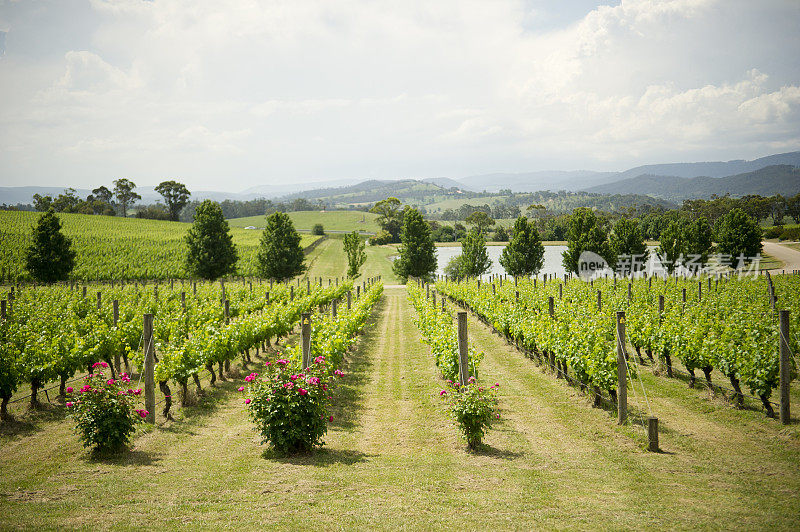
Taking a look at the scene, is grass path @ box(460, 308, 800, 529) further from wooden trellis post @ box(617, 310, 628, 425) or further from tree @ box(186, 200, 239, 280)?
tree @ box(186, 200, 239, 280)

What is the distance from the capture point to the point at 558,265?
7125 cm


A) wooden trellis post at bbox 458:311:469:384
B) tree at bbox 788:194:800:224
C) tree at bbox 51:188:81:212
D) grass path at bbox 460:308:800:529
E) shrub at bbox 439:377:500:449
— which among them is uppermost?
tree at bbox 51:188:81:212

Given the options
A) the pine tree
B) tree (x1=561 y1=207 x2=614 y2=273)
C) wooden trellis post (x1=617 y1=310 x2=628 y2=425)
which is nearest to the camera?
wooden trellis post (x1=617 y1=310 x2=628 y2=425)

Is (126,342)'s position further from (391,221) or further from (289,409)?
(391,221)

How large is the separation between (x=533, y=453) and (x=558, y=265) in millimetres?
Result: 68155

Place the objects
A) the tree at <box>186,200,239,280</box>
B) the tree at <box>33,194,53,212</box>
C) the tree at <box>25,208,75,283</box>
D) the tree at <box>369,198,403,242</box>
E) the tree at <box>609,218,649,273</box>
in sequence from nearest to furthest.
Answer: the tree at <box>25,208,75,283</box>, the tree at <box>186,200,239,280</box>, the tree at <box>609,218,649,273</box>, the tree at <box>33,194,53,212</box>, the tree at <box>369,198,403,242</box>

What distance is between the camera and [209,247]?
43.0 m

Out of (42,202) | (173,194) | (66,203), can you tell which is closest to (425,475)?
(173,194)

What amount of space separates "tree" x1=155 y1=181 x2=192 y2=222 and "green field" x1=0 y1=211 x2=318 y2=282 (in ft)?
109

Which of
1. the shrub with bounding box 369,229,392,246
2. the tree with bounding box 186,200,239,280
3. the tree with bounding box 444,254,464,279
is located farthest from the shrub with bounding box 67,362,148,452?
the shrub with bounding box 369,229,392,246

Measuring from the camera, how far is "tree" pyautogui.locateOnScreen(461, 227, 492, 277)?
51.8m

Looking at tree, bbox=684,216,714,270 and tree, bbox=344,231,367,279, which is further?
tree, bbox=684,216,714,270

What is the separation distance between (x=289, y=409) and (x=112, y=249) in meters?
54.3

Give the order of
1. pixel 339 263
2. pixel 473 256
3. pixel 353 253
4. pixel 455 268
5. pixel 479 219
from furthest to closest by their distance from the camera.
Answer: pixel 479 219 → pixel 339 263 → pixel 455 268 → pixel 473 256 → pixel 353 253
